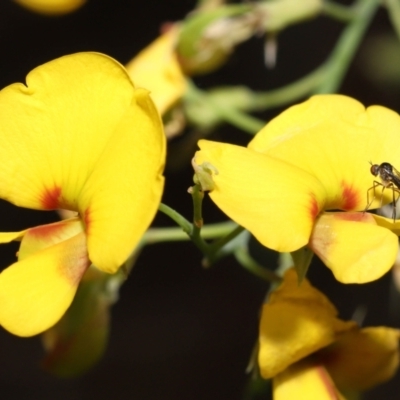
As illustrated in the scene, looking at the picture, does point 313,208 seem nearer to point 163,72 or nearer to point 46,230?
point 46,230

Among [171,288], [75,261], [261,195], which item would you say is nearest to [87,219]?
[75,261]

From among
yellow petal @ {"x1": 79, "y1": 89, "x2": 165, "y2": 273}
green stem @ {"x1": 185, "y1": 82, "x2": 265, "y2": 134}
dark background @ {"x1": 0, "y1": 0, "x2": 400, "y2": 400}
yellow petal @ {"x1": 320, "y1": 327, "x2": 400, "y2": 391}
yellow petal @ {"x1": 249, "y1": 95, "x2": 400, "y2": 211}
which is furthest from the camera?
dark background @ {"x1": 0, "y1": 0, "x2": 400, "y2": 400}

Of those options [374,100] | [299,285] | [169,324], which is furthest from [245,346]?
[299,285]

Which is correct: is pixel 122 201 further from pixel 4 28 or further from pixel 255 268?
pixel 4 28

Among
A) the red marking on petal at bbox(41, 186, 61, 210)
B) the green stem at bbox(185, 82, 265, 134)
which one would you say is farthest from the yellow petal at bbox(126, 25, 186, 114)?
the red marking on petal at bbox(41, 186, 61, 210)

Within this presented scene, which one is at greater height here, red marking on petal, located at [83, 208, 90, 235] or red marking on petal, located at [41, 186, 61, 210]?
red marking on petal, located at [83, 208, 90, 235]

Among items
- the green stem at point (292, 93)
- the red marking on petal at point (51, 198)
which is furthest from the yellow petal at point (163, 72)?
the red marking on petal at point (51, 198)

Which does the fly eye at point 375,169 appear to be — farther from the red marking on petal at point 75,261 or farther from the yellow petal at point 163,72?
the yellow petal at point 163,72

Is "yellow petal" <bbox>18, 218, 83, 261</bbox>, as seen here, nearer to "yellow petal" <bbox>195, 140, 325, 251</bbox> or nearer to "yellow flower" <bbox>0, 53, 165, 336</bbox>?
"yellow flower" <bbox>0, 53, 165, 336</bbox>
